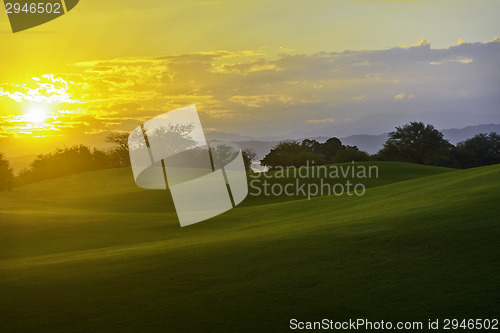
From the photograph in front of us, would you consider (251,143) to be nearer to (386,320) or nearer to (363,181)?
(363,181)

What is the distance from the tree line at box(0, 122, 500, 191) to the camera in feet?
350

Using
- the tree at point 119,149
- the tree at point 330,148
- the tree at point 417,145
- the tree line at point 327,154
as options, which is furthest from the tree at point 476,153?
the tree at point 119,149

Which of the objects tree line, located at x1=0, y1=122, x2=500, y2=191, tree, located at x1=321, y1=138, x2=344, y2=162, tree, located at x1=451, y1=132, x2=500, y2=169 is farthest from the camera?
tree, located at x1=321, y1=138, x2=344, y2=162

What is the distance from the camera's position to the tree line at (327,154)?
10681 cm

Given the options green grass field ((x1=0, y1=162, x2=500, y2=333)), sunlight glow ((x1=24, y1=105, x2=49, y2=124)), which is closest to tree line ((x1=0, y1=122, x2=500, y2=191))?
sunlight glow ((x1=24, y1=105, x2=49, y2=124))

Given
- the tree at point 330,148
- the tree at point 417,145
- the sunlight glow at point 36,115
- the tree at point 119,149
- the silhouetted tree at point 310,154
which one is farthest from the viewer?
the tree at point 330,148

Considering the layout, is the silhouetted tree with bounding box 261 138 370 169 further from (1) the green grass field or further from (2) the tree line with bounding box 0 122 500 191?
(1) the green grass field

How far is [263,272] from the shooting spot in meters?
13.8

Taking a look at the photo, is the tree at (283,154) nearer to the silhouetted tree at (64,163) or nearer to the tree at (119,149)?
the tree at (119,149)

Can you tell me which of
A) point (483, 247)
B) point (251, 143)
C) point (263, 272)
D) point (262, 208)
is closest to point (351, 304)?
point (263, 272)

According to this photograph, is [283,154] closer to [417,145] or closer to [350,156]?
[350,156]

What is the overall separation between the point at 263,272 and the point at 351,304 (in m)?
3.36

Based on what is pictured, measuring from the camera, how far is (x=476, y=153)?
4503 inches

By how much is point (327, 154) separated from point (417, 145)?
20696 millimetres
